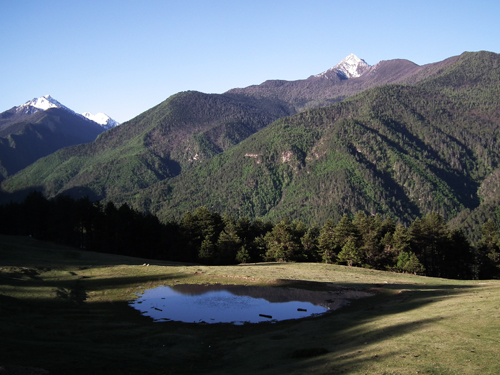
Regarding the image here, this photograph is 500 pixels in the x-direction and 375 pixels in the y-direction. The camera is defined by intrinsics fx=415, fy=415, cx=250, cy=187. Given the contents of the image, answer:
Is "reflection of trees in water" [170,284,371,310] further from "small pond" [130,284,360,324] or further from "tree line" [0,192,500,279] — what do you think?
"tree line" [0,192,500,279]

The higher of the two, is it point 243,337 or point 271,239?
point 271,239

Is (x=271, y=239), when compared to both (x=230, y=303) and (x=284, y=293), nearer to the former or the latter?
(x=284, y=293)

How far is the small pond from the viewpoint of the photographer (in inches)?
1537

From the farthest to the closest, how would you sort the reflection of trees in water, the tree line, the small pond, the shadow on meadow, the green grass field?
1. the tree line
2. the reflection of trees in water
3. the small pond
4. the shadow on meadow
5. the green grass field

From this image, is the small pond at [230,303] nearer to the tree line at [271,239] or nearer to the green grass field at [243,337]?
the green grass field at [243,337]

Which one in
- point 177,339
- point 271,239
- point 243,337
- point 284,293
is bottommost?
point 284,293

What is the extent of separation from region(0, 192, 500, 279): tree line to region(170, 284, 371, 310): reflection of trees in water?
45488mm

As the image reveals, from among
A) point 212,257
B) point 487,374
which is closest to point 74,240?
point 212,257

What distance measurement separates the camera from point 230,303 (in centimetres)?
4488

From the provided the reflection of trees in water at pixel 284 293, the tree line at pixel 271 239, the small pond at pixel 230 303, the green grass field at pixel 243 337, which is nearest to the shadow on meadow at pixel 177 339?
the green grass field at pixel 243 337

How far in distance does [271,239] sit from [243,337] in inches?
2993

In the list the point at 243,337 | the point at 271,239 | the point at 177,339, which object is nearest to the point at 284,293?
the point at 243,337

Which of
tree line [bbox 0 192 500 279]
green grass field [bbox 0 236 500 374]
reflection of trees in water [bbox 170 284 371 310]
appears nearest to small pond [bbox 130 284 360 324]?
reflection of trees in water [bbox 170 284 371 310]

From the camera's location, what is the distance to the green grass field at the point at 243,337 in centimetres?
2188
